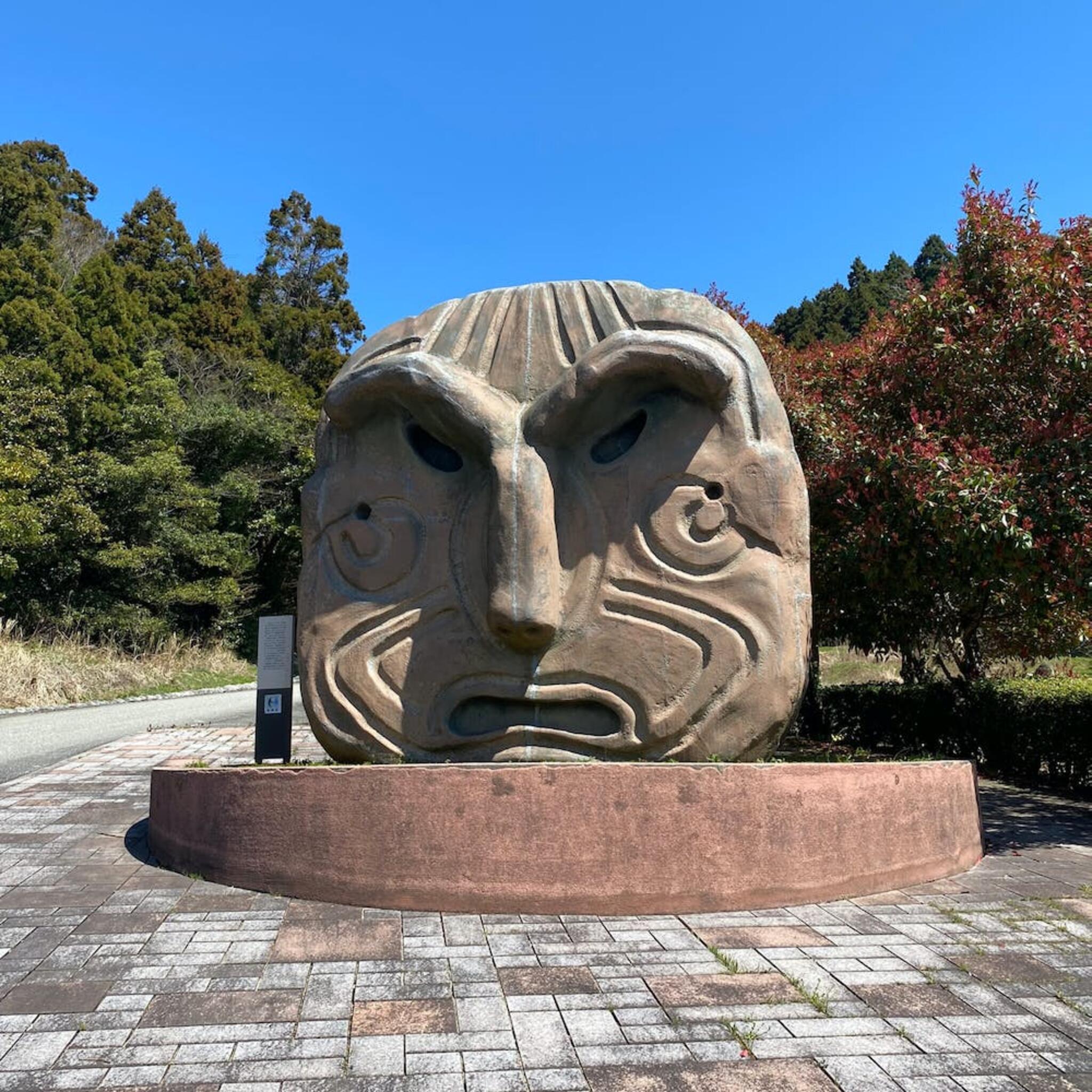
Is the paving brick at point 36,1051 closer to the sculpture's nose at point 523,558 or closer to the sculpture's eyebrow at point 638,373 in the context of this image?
the sculpture's nose at point 523,558

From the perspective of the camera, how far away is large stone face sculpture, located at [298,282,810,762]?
5043 mm

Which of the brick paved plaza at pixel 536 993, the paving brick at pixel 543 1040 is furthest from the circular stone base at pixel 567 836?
the paving brick at pixel 543 1040

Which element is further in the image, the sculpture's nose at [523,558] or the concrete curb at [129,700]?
the concrete curb at [129,700]

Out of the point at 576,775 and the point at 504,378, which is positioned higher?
the point at 504,378

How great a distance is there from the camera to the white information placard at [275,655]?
655 cm

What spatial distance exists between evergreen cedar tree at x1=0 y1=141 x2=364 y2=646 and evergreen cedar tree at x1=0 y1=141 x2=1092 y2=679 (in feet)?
0.23

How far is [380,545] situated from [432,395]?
93 cm

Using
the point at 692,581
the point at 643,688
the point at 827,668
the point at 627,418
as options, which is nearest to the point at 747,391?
the point at 627,418

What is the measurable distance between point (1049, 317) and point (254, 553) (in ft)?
→ 68.1

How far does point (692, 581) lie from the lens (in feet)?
16.8

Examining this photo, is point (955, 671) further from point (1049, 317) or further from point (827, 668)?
point (1049, 317)

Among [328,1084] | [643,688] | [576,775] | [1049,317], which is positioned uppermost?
[1049,317]

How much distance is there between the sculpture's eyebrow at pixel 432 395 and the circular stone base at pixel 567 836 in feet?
6.40

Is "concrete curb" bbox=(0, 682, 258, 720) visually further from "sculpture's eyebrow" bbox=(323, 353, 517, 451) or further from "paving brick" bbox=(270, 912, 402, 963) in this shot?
"paving brick" bbox=(270, 912, 402, 963)
